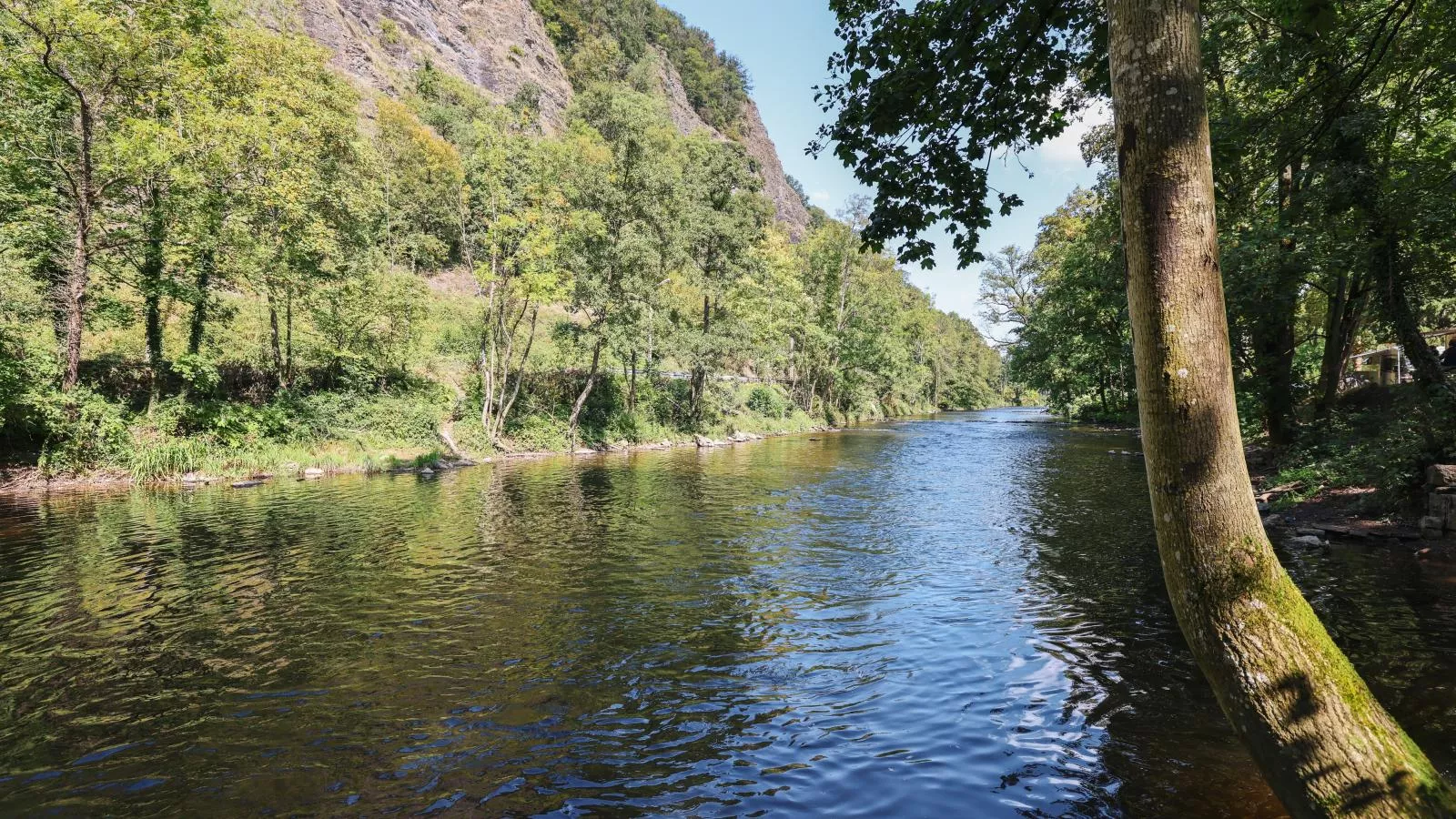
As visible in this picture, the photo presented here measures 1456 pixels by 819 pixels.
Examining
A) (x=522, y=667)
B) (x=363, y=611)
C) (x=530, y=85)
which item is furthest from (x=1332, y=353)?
(x=530, y=85)

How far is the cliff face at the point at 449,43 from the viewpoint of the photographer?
72562 mm

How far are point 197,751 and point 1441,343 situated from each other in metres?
46.7

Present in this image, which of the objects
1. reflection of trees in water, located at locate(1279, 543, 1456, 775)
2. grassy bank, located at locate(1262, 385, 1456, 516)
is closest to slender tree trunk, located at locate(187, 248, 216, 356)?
reflection of trees in water, located at locate(1279, 543, 1456, 775)

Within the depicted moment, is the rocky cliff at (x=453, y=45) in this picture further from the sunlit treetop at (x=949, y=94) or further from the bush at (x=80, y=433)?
the sunlit treetop at (x=949, y=94)

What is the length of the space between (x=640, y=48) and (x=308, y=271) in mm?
119718

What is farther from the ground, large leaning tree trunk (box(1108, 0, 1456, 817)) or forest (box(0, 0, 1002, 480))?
forest (box(0, 0, 1002, 480))

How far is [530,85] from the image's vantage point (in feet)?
303

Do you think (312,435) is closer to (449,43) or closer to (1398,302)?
(1398,302)

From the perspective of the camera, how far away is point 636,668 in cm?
728

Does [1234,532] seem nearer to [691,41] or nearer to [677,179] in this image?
[677,179]

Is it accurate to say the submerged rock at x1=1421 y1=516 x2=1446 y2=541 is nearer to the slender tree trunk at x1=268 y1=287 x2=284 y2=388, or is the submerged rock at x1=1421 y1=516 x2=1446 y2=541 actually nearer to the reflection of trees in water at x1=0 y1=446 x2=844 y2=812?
the reflection of trees in water at x1=0 y1=446 x2=844 y2=812

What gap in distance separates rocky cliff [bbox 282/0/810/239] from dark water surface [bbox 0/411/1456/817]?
71560 mm

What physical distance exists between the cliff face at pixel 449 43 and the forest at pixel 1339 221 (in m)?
79.9

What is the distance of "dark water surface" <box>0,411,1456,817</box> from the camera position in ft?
16.5
